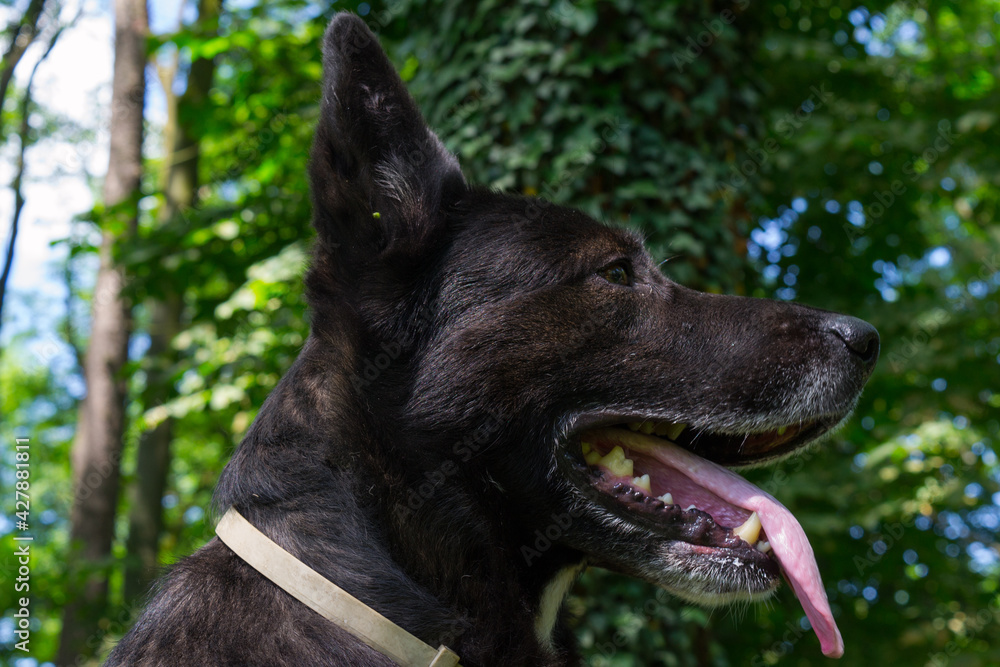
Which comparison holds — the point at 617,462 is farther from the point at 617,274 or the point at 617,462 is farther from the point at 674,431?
the point at 617,274

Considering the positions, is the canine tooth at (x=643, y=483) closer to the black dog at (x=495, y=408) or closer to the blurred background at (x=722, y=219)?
the black dog at (x=495, y=408)

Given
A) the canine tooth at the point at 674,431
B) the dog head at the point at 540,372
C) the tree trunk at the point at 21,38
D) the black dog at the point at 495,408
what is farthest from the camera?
the tree trunk at the point at 21,38

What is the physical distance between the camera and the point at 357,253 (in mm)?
2098

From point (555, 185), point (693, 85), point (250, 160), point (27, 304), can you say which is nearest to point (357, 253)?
point (555, 185)

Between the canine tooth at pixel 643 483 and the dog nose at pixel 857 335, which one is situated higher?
the dog nose at pixel 857 335

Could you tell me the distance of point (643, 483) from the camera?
212cm

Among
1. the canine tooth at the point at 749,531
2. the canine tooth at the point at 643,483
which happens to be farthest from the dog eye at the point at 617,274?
the canine tooth at the point at 749,531

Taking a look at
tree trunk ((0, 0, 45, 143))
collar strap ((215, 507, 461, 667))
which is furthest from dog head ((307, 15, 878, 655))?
tree trunk ((0, 0, 45, 143))

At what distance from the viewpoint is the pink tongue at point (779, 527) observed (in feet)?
6.28

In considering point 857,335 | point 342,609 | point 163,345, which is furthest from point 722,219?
point 163,345

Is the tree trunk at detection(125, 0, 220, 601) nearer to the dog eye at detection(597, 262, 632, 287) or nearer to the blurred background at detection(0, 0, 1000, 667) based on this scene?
the blurred background at detection(0, 0, 1000, 667)

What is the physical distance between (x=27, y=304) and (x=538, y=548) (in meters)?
22.8

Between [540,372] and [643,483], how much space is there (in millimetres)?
429

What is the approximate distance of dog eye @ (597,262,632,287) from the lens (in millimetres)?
2254
